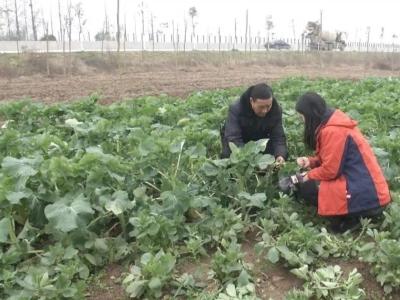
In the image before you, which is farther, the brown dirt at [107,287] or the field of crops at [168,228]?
the brown dirt at [107,287]

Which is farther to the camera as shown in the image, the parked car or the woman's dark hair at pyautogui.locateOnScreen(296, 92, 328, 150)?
the parked car

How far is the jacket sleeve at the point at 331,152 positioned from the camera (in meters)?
3.85

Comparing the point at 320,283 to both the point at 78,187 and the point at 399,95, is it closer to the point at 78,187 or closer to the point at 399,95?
the point at 78,187

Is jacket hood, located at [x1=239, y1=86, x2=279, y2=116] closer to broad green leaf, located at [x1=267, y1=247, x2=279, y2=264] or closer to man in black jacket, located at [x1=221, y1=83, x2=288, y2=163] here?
man in black jacket, located at [x1=221, y1=83, x2=288, y2=163]

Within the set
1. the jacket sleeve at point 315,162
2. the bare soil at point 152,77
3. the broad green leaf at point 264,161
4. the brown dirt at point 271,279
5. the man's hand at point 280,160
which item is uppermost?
the broad green leaf at point 264,161

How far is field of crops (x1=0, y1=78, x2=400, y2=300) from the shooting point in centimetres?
329

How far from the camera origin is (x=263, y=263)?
3654 mm

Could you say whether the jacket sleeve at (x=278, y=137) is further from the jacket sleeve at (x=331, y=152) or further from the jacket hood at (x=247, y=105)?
the jacket sleeve at (x=331, y=152)

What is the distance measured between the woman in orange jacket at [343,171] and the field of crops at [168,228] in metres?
0.13

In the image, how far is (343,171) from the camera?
3922 mm

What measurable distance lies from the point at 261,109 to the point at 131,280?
210 centimetres

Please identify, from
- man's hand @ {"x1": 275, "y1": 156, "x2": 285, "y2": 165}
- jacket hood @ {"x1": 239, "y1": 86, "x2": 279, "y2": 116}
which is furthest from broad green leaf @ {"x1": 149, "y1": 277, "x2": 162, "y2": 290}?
jacket hood @ {"x1": 239, "y1": 86, "x2": 279, "y2": 116}

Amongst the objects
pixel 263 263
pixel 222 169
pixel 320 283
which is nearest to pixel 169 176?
pixel 222 169

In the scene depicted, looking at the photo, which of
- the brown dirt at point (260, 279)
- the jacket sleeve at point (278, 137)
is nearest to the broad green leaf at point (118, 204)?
the brown dirt at point (260, 279)
